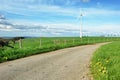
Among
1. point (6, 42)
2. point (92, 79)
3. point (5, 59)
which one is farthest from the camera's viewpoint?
point (6, 42)

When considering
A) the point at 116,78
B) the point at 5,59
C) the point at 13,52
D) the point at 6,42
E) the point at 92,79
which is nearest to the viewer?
the point at 116,78

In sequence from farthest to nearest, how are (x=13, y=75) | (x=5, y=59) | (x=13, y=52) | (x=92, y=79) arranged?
(x=13, y=52) → (x=5, y=59) → (x=13, y=75) → (x=92, y=79)

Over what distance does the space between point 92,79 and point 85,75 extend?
1.10 metres

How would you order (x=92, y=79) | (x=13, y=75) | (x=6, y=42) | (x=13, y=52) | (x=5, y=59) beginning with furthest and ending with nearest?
(x=6, y=42) < (x=13, y=52) < (x=5, y=59) < (x=13, y=75) < (x=92, y=79)

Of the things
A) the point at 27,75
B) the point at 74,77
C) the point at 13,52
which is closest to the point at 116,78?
the point at 74,77

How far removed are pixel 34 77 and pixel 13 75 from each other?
1.03m

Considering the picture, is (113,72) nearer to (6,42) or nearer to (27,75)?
(27,75)

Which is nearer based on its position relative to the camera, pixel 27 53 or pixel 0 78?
pixel 0 78

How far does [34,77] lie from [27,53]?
11008mm

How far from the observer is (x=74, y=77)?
Result: 1104 centimetres

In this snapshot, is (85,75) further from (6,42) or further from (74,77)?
(6,42)

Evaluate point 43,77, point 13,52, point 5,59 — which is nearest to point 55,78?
point 43,77

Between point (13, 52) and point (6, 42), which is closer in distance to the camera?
point (13, 52)

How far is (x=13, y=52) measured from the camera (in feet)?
66.8
